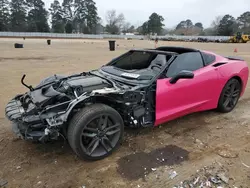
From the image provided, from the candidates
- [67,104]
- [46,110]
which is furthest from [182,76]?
[46,110]

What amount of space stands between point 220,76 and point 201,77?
54cm

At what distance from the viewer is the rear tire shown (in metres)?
4.21

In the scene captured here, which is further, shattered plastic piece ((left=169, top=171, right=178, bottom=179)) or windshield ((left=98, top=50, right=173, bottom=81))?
windshield ((left=98, top=50, right=173, bottom=81))

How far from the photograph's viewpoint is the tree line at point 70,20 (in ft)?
208

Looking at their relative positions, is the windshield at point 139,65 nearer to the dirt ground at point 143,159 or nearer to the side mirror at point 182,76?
the side mirror at point 182,76

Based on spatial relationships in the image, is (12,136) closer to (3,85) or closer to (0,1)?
(3,85)

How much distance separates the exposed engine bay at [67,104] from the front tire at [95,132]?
152 millimetres

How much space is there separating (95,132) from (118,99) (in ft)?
1.77

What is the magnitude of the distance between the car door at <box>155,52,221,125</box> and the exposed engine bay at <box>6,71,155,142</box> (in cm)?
16

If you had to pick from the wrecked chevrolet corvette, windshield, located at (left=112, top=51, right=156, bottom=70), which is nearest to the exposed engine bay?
the wrecked chevrolet corvette

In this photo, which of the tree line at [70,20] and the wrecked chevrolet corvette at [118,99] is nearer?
the wrecked chevrolet corvette at [118,99]

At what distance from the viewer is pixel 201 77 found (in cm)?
368

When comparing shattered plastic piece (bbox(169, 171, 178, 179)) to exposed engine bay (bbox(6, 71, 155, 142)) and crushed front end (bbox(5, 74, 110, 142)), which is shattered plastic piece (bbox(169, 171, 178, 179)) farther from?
crushed front end (bbox(5, 74, 110, 142))

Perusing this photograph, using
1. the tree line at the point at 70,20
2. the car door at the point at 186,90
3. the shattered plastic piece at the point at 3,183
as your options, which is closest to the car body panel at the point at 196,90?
the car door at the point at 186,90
